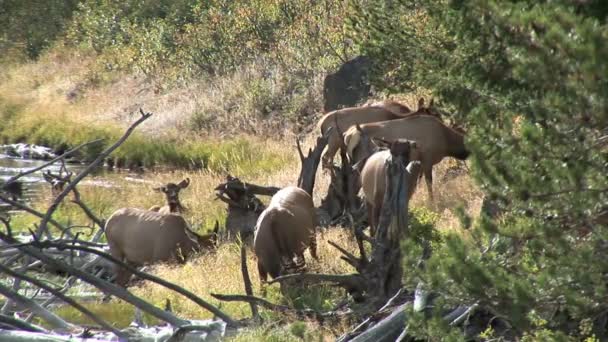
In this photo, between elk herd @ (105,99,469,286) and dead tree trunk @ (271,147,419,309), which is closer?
dead tree trunk @ (271,147,419,309)

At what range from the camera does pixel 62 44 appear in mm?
47812

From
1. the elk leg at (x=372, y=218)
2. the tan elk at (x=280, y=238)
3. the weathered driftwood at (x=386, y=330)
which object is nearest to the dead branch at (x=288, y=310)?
the weathered driftwood at (x=386, y=330)

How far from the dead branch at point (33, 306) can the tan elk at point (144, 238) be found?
579cm

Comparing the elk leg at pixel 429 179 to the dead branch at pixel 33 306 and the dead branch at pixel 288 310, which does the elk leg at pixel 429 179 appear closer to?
the dead branch at pixel 288 310

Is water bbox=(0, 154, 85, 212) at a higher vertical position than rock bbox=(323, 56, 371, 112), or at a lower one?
lower

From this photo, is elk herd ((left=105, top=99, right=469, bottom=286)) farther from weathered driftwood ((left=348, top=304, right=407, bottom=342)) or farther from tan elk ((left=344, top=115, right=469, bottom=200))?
weathered driftwood ((left=348, top=304, right=407, bottom=342))

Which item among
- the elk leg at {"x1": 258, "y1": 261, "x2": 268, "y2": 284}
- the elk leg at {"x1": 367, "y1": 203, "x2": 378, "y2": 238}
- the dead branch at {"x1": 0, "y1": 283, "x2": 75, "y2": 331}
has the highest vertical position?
the dead branch at {"x1": 0, "y1": 283, "x2": 75, "y2": 331}

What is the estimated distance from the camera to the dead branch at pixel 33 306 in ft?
25.2

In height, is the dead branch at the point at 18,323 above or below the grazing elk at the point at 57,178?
below

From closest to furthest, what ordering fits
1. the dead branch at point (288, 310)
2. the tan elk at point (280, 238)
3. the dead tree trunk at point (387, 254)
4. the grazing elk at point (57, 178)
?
the dead branch at point (288, 310) → the grazing elk at point (57, 178) → the dead tree trunk at point (387, 254) → the tan elk at point (280, 238)

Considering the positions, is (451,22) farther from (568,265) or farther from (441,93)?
(568,265)

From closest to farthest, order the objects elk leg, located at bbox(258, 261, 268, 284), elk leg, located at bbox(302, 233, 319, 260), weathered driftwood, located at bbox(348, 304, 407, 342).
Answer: weathered driftwood, located at bbox(348, 304, 407, 342)
elk leg, located at bbox(258, 261, 268, 284)
elk leg, located at bbox(302, 233, 319, 260)

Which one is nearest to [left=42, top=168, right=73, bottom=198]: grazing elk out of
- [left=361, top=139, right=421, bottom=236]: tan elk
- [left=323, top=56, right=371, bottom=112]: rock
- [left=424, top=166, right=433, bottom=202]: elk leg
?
[left=361, top=139, right=421, bottom=236]: tan elk

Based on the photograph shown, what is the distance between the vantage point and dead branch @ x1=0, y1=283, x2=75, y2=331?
25.2 feet
